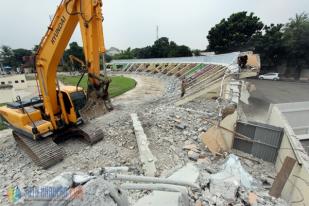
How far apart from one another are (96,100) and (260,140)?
523cm

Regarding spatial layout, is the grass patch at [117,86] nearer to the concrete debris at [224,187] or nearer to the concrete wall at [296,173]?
the concrete debris at [224,187]

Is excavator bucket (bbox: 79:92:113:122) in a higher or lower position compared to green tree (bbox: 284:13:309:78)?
lower

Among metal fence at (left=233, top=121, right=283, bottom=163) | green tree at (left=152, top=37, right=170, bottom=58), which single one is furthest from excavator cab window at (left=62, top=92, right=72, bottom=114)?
green tree at (left=152, top=37, right=170, bottom=58)

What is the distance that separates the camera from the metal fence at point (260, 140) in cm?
650

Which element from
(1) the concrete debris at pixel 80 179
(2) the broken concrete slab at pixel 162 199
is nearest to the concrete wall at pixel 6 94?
A: (2) the broken concrete slab at pixel 162 199

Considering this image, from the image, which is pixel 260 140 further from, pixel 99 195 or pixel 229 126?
pixel 99 195

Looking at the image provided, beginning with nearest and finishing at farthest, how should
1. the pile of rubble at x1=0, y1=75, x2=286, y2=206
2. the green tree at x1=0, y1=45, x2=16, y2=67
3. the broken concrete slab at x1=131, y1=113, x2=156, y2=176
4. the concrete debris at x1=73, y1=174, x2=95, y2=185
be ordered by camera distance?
the concrete debris at x1=73, y1=174, x2=95, y2=185 → the pile of rubble at x1=0, y1=75, x2=286, y2=206 → the broken concrete slab at x1=131, y1=113, x2=156, y2=176 → the green tree at x1=0, y1=45, x2=16, y2=67

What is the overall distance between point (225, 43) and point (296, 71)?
9872 mm

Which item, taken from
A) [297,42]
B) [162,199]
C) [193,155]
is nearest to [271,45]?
[297,42]

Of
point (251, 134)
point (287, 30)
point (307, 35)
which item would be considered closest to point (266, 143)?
point (251, 134)

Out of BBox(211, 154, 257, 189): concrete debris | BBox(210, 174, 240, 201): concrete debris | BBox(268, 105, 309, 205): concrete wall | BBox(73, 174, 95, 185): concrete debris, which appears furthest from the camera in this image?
BBox(268, 105, 309, 205): concrete wall

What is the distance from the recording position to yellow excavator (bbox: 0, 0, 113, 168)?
16.8ft

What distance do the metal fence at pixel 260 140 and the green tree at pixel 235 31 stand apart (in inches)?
989

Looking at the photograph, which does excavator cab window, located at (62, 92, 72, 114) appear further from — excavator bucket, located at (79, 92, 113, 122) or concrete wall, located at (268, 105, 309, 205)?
concrete wall, located at (268, 105, 309, 205)
